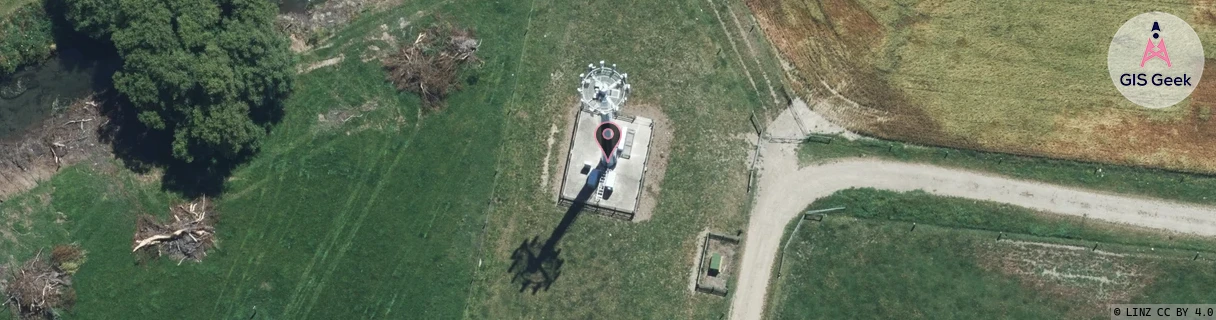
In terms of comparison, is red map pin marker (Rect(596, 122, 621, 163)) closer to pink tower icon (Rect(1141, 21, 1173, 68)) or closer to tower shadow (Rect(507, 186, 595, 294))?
tower shadow (Rect(507, 186, 595, 294))

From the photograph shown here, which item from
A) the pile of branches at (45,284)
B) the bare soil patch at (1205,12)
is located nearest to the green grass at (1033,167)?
the bare soil patch at (1205,12)

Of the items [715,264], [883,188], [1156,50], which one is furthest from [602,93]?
[1156,50]

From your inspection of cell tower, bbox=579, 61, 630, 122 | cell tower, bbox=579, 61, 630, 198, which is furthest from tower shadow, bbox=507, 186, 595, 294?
cell tower, bbox=579, 61, 630, 122

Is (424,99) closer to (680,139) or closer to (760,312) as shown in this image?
(680,139)

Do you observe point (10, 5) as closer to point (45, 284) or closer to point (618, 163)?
point (45, 284)

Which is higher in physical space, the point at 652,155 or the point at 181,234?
the point at 652,155

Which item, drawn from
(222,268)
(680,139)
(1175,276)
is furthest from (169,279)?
(1175,276)

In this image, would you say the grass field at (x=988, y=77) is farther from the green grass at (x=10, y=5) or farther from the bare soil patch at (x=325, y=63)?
the green grass at (x=10, y=5)
